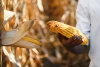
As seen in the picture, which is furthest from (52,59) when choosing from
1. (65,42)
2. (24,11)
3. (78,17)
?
(65,42)

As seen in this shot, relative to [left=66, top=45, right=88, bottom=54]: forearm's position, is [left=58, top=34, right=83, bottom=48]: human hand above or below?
above

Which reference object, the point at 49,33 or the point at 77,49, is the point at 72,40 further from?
the point at 49,33

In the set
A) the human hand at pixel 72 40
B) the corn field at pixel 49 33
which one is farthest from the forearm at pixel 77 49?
the corn field at pixel 49 33

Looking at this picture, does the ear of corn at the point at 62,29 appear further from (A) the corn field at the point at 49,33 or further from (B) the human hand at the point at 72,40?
(A) the corn field at the point at 49,33

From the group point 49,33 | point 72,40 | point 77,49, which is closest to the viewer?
point 72,40

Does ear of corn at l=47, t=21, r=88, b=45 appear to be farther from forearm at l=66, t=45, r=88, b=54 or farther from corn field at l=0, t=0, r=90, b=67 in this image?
corn field at l=0, t=0, r=90, b=67

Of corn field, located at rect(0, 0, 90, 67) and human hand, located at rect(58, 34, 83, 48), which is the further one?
corn field, located at rect(0, 0, 90, 67)

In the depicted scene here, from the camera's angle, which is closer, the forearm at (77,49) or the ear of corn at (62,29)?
the ear of corn at (62,29)

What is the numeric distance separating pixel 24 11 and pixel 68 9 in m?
0.38

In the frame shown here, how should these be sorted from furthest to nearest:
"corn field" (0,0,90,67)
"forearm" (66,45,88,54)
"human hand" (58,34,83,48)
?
"corn field" (0,0,90,67) < "forearm" (66,45,88,54) < "human hand" (58,34,83,48)

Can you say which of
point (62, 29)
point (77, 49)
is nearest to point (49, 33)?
point (77, 49)

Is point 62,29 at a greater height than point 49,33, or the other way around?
point 62,29

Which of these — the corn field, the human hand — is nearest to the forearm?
the human hand

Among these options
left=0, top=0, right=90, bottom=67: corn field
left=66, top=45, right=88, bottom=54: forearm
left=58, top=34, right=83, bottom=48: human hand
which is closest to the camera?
left=58, top=34, right=83, bottom=48: human hand
